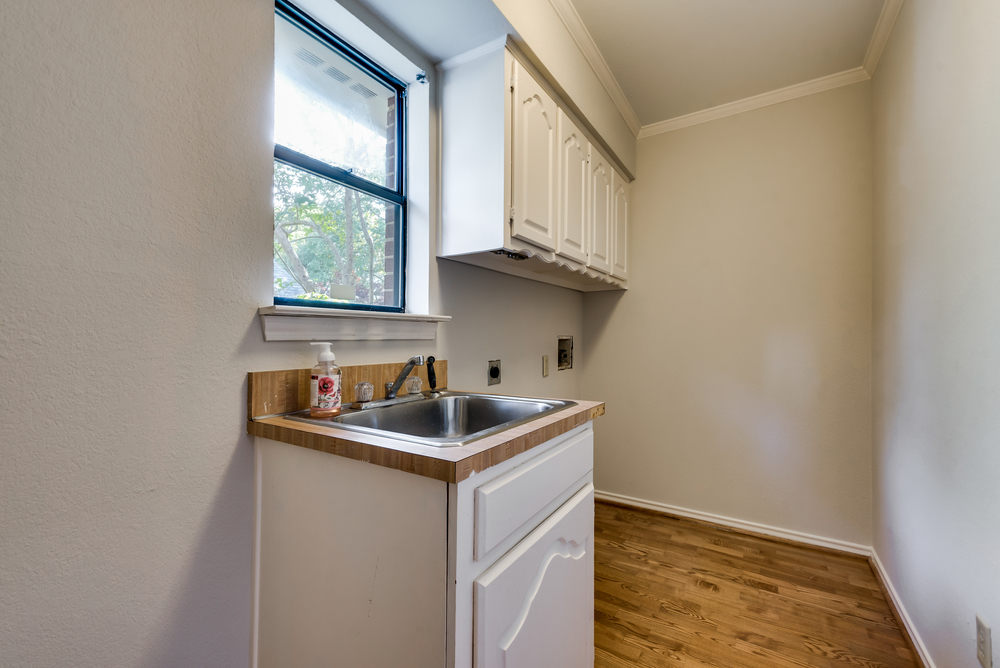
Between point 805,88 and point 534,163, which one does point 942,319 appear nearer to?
point 534,163

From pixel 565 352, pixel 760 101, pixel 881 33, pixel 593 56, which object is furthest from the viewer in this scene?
pixel 565 352

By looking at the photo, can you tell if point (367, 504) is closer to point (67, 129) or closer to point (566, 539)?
point (566, 539)

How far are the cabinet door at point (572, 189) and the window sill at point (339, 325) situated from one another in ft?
2.27

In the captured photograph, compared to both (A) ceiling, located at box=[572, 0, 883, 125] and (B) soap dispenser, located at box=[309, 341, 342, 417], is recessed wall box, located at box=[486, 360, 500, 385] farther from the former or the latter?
(A) ceiling, located at box=[572, 0, 883, 125]

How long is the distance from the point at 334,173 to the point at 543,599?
1294 millimetres

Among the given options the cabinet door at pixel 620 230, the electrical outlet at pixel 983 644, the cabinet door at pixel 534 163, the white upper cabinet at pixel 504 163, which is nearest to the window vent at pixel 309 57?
the white upper cabinet at pixel 504 163

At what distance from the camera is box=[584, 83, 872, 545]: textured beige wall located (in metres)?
2.22

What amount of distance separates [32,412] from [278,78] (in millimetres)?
1007

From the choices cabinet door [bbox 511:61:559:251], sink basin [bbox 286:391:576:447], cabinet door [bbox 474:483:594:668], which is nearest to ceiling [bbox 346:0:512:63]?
cabinet door [bbox 511:61:559:251]

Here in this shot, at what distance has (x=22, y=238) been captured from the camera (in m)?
0.74

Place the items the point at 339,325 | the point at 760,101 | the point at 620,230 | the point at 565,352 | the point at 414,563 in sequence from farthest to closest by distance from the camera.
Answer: the point at 565,352 < the point at 620,230 < the point at 760,101 < the point at 339,325 < the point at 414,563

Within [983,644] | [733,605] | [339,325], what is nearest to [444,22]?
[339,325]

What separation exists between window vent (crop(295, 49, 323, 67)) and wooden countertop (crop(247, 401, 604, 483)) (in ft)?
3.46

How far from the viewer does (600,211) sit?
2.28m
